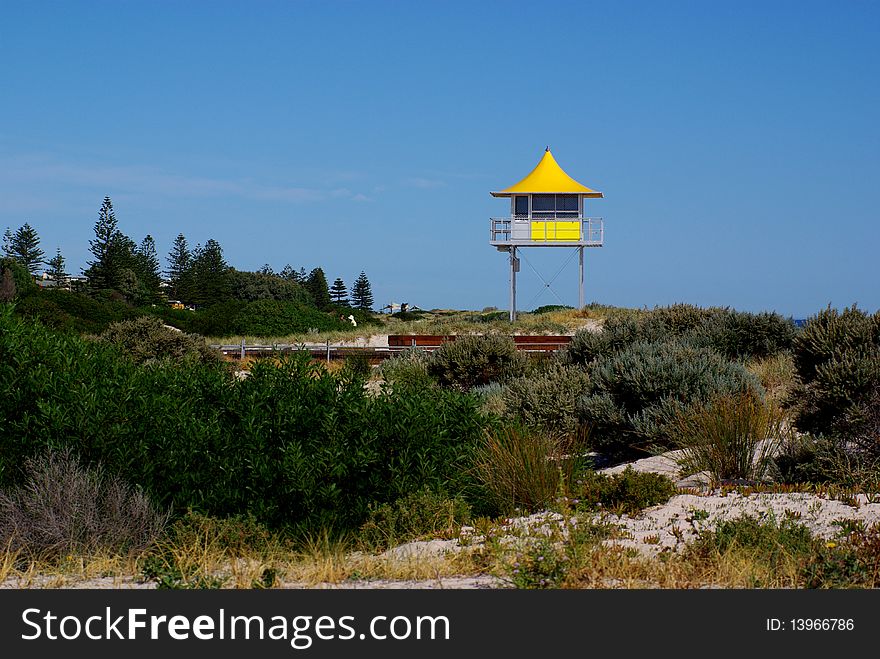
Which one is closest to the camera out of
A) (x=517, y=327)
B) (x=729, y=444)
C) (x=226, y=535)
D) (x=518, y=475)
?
(x=226, y=535)

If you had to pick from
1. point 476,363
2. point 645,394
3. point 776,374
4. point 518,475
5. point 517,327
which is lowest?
point 518,475

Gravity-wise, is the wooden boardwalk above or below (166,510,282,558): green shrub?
above

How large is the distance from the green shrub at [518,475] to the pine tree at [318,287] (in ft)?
237

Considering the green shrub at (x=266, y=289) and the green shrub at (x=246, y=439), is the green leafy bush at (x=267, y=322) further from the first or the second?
the green shrub at (x=246, y=439)

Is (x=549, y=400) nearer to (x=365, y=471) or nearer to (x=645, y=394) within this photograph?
(x=645, y=394)

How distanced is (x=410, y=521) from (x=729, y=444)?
3459 mm

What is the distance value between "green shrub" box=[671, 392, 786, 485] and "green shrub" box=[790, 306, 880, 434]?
95cm

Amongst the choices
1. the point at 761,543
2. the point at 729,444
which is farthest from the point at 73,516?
the point at 729,444

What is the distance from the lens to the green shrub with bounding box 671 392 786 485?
9227 millimetres

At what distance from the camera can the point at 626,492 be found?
8016 mm

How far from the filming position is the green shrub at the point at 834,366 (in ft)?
34.2

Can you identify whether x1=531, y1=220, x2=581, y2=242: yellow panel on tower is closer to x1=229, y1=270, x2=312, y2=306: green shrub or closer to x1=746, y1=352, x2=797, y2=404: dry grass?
x1=746, y1=352, x2=797, y2=404: dry grass

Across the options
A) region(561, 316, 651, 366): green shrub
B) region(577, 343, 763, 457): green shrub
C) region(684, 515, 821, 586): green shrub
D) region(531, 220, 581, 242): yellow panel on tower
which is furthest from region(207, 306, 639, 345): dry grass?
region(684, 515, 821, 586): green shrub

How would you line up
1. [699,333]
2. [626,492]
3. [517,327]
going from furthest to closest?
[517,327]
[699,333]
[626,492]
